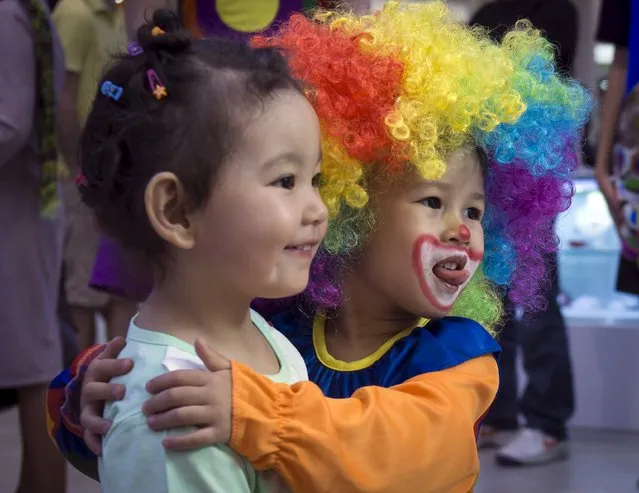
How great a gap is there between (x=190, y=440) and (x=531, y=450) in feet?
7.48

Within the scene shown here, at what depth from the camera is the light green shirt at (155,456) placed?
106 cm

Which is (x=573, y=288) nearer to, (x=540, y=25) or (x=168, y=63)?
(x=540, y=25)

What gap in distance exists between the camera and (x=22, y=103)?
2195 millimetres

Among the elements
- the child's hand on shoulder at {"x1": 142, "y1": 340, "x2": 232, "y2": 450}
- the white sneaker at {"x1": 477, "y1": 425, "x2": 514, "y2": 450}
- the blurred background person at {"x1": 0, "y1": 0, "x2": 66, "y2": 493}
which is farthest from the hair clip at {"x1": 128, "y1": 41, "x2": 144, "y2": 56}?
the white sneaker at {"x1": 477, "y1": 425, "x2": 514, "y2": 450}

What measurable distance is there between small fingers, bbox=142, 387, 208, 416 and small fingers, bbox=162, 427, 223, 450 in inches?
1.2

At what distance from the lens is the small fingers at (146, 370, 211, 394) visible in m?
1.07

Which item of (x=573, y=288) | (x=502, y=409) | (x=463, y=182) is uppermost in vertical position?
(x=463, y=182)

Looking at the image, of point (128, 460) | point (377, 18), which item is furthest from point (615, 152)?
point (128, 460)

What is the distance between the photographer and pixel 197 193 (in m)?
1.14

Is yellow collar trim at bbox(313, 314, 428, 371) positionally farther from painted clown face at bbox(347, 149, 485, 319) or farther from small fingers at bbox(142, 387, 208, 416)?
small fingers at bbox(142, 387, 208, 416)

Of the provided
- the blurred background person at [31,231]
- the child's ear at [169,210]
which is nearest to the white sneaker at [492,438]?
the blurred background person at [31,231]

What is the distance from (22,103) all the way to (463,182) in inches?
47.5

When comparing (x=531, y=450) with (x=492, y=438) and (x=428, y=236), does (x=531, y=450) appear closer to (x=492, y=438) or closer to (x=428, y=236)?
(x=492, y=438)

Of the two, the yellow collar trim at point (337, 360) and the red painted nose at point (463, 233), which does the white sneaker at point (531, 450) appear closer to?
the yellow collar trim at point (337, 360)
